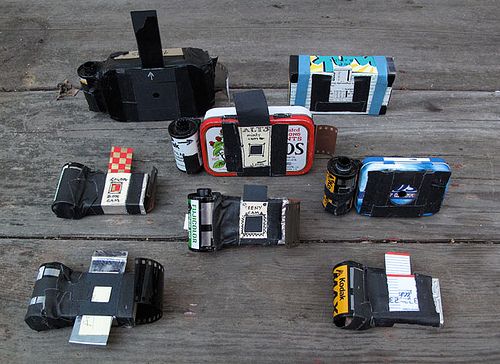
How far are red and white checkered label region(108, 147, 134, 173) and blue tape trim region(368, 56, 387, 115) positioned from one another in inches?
38.8

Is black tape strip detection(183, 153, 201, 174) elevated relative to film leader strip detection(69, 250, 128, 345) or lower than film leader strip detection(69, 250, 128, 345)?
elevated

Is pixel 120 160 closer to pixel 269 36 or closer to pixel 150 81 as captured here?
pixel 150 81

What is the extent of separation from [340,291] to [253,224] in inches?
13.8

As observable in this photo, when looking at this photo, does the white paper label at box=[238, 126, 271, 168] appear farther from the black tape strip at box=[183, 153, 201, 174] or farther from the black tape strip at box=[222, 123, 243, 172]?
the black tape strip at box=[183, 153, 201, 174]

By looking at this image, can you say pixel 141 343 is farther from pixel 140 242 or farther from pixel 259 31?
pixel 259 31

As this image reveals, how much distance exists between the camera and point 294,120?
1636 millimetres

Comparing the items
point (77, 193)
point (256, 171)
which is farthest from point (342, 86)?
point (77, 193)

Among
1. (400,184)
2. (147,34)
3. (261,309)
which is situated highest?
(147,34)

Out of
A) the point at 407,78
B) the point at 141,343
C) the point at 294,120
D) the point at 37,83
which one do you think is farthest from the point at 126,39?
the point at 141,343

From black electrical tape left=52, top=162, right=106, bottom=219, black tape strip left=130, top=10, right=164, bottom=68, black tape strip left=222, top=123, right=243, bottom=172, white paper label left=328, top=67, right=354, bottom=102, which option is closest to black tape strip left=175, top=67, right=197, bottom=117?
black tape strip left=130, top=10, right=164, bottom=68

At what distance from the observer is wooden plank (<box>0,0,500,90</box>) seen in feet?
7.06

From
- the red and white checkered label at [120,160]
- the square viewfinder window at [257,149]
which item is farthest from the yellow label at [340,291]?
the red and white checkered label at [120,160]

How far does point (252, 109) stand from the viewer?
161 centimetres

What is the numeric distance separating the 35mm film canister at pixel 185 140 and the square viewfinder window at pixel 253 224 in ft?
1.10
